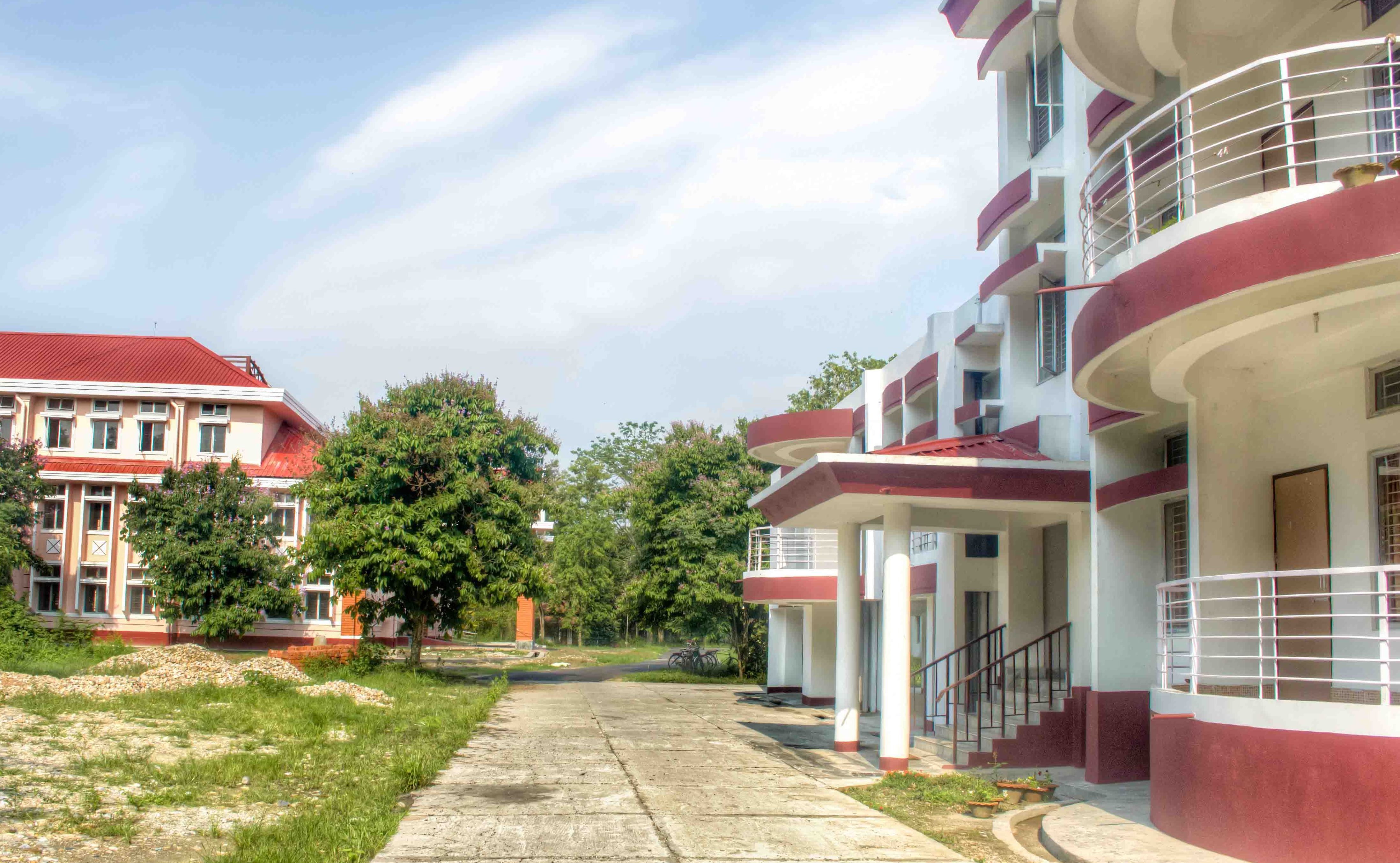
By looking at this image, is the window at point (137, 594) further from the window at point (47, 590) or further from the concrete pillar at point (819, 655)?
the concrete pillar at point (819, 655)

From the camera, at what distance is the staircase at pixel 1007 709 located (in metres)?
13.0

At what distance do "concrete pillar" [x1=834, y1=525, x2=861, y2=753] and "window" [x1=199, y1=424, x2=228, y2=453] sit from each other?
29519 millimetres

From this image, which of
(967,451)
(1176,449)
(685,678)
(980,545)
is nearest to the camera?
(1176,449)

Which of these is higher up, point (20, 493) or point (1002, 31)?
point (1002, 31)

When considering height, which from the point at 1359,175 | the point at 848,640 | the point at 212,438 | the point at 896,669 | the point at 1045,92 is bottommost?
the point at 896,669

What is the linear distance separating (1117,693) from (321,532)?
1859cm

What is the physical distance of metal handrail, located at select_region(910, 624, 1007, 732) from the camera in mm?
15148

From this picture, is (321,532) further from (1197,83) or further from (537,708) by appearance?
(1197,83)

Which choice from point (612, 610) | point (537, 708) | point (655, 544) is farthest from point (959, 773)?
point (612, 610)

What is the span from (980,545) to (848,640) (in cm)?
384

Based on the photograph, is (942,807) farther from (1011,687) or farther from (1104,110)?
(1104,110)

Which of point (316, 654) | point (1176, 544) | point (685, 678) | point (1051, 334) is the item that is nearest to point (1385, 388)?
point (1176, 544)

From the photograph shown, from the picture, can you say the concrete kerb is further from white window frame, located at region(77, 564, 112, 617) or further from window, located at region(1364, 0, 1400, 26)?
white window frame, located at region(77, 564, 112, 617)

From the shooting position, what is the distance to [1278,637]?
7539 mm
